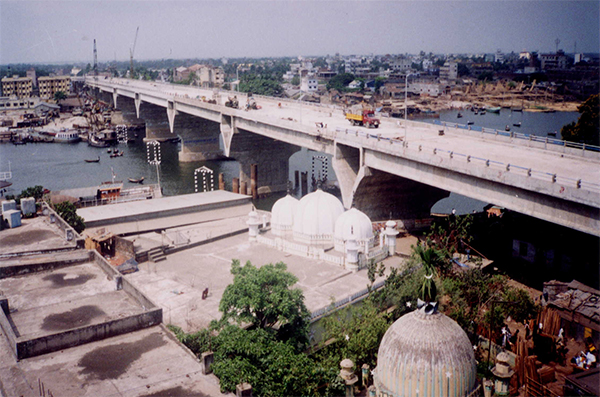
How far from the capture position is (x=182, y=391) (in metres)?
19.8

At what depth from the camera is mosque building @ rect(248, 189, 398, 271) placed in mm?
39406

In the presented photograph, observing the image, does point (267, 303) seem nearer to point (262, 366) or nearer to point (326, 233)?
point (262, 366)

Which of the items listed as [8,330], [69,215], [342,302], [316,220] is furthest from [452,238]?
[8,330]

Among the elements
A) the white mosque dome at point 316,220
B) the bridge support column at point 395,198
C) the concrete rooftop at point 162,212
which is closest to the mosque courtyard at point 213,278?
the white mosque dome at point 316,220

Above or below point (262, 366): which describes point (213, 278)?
below

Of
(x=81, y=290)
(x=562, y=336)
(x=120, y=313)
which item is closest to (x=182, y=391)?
(x=120, y=313)

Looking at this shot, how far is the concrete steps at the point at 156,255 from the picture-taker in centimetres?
4134

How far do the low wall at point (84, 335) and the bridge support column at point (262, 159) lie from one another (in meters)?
54.0

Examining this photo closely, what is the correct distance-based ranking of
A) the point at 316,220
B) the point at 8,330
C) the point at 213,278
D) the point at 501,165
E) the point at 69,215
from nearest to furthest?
the point at 8,330, the point at 213,278, the point at 501,165, the point at 316,220, the point at 69,215

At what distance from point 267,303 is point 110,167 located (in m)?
77.8

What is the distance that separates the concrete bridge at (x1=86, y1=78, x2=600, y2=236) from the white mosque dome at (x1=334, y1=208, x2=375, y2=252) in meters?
7.00

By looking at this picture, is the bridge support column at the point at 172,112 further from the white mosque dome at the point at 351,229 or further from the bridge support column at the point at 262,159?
the white mosque dome at the point at 351,229

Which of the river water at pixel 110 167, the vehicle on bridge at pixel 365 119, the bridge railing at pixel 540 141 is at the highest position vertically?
the vehicle on bridge at pixel 365 119

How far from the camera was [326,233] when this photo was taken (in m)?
42.1
